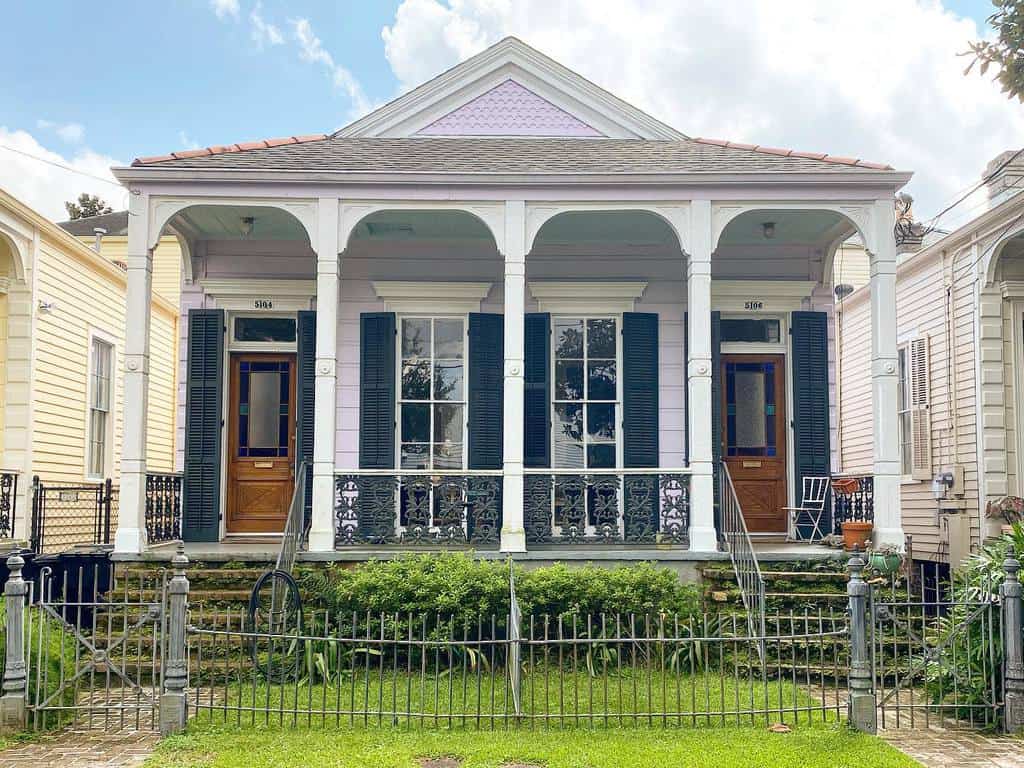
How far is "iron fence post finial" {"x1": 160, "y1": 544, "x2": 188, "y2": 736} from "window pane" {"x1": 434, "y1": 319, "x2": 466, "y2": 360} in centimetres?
594

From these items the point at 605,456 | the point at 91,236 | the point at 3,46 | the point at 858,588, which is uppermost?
the point at 3,46

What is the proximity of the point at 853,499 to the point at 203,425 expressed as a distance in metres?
7.63

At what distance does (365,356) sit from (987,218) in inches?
303

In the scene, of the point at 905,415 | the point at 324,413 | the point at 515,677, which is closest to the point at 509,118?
the point at 324,413

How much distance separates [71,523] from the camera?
45.9 ft

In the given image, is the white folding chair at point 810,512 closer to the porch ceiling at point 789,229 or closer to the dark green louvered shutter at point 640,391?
the dark green louvered shutter at point 640,391

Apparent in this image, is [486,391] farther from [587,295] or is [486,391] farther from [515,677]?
[515,677]

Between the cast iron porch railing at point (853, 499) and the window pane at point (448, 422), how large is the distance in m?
4.45

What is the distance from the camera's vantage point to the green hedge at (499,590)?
8.86 metres

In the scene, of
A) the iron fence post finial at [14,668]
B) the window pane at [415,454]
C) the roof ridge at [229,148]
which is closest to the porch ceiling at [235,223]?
the roof ridge at [229,148]

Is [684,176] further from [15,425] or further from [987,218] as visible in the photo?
[15,425]

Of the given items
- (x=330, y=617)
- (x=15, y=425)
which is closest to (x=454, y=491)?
(x=330, y=617)

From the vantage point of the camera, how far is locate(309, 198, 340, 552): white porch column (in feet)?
33.7

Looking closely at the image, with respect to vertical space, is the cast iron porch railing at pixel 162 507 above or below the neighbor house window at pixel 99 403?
below
